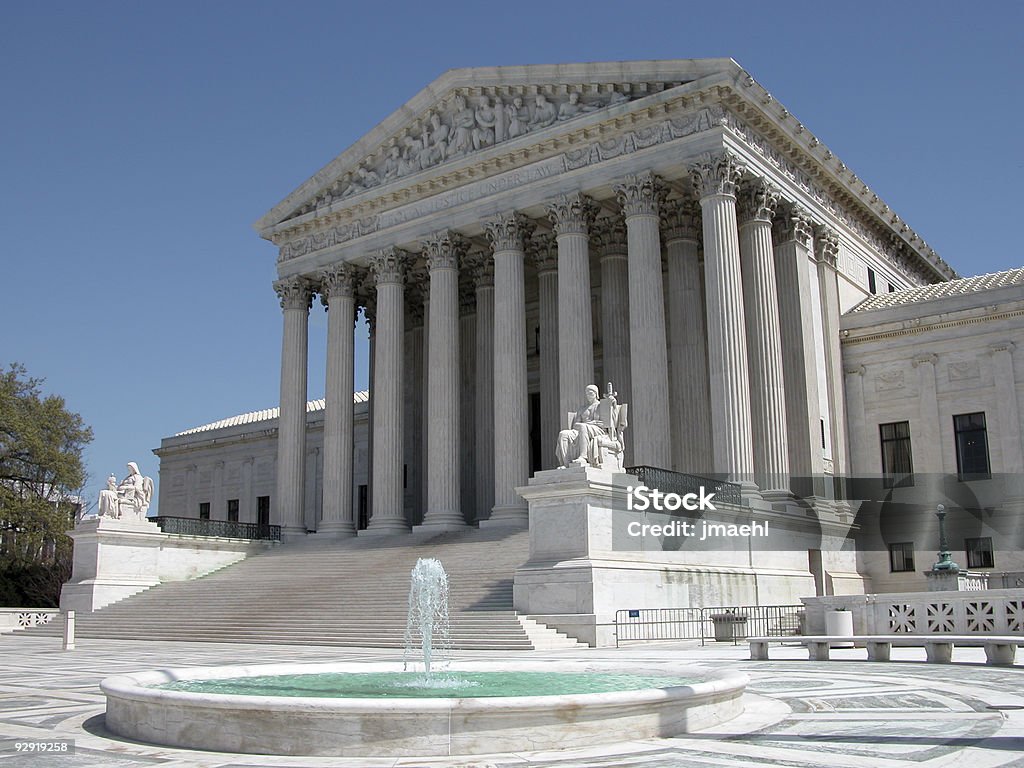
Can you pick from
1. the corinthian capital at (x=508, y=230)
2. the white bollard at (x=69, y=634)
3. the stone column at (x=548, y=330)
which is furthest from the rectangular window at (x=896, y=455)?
the white bollard at (x=69, y=634)

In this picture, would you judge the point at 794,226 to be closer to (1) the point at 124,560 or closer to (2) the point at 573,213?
(2) the point at 573,213

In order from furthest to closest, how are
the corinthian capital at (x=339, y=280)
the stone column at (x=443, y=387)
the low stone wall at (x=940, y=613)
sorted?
the corinthian capital at (x=339, y=280)
the stone column at (x=443, y=387)
the low stone wall at (x=940, y=613)

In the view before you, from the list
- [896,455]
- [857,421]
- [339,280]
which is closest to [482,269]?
[339,280]

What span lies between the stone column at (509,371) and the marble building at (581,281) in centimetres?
9

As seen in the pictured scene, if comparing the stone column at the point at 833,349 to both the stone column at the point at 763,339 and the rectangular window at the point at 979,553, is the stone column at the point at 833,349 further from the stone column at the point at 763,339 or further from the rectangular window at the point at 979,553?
the rectangular window at the point at 979,553

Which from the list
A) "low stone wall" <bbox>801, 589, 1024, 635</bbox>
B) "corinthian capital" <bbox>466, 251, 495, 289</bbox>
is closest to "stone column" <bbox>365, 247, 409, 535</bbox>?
"corinthian capital" <bbox>466, 251, 495, 289</bbox>

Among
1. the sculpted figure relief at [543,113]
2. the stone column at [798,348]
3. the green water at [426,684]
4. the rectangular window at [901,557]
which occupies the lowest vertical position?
the green water at [426,684]

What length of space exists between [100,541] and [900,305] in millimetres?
31842

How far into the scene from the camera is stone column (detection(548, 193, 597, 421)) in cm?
3828

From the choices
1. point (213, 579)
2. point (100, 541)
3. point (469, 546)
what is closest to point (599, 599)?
point (469, 546)

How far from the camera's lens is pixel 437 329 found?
43.2 metres

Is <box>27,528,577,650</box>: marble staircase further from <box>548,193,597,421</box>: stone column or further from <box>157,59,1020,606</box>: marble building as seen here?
<box>548,193,597,421</box>: stone column

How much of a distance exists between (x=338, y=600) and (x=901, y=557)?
21.0 m

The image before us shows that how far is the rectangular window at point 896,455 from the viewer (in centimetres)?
4078
